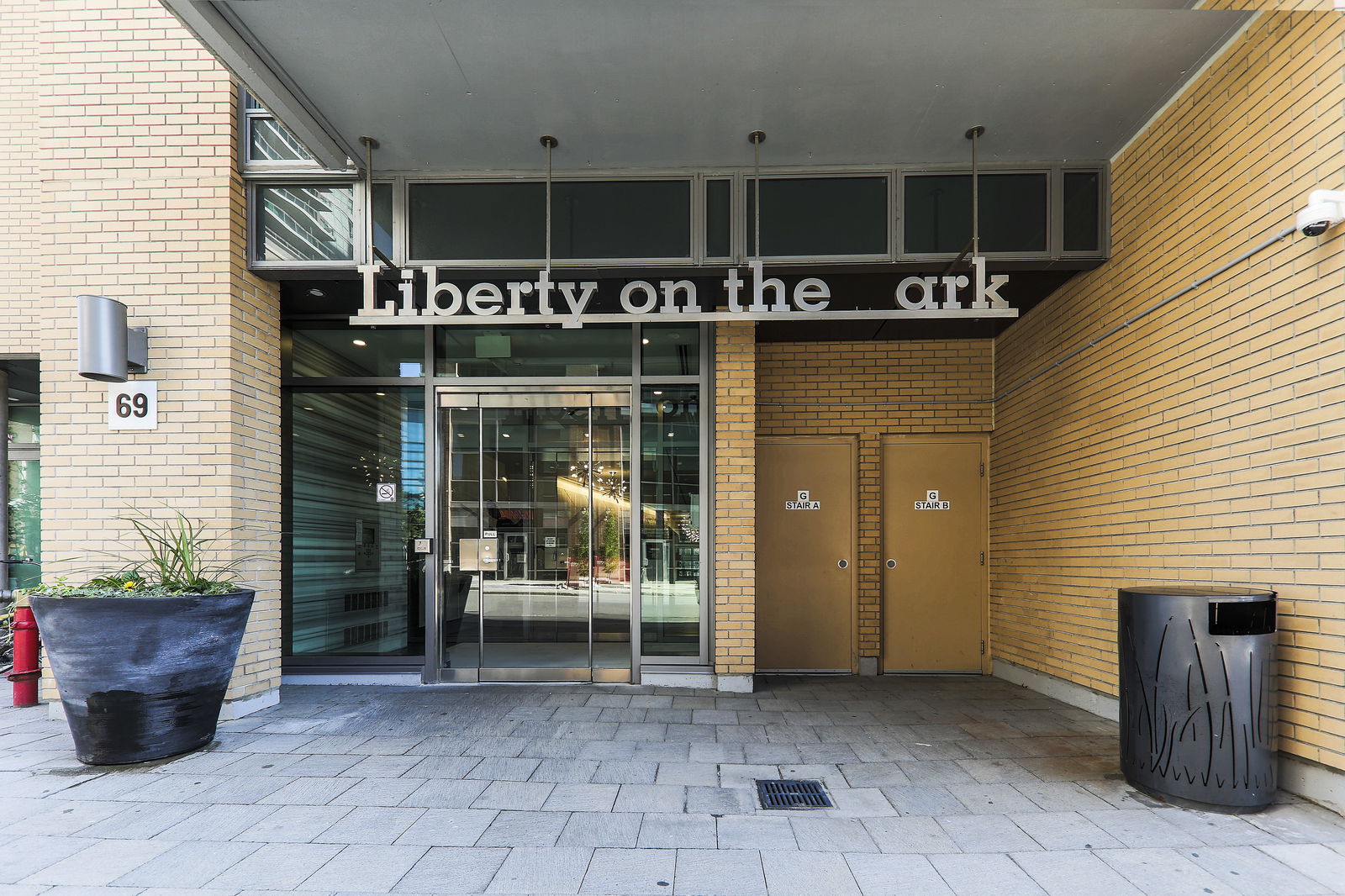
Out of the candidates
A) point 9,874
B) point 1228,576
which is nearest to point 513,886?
point 9,874

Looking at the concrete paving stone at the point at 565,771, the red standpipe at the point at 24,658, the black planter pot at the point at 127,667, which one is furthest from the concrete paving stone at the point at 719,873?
the red standpipe at the point at 24,658

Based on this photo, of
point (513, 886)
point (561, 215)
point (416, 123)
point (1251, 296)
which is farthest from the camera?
point (561, 215)

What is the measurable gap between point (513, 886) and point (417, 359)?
474cm

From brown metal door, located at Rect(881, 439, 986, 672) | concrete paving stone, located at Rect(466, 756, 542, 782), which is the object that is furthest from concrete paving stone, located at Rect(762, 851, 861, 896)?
brown metal door, located at Rect(881, 439, 986, 672)

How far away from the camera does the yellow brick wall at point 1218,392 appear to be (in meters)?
3.48

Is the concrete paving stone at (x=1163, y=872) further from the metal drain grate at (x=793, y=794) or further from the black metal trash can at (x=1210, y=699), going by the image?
the metal drain grate at (x=793, y=794)

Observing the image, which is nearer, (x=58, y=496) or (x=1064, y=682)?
(x=58, y=496)

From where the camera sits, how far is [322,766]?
417 cm

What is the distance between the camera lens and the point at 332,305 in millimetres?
6359

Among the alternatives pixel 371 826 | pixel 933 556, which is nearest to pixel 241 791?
pixel 371 826

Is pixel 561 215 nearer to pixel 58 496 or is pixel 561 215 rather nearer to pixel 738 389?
pixel 738 389

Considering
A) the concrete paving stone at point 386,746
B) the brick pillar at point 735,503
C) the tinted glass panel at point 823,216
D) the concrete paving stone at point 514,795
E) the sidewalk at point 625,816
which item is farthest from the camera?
the brick pillar at point 735,503

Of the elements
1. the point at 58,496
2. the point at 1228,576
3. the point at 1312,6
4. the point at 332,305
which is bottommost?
the point at 1228,576

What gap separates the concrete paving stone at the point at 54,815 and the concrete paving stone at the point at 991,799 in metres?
4.21
